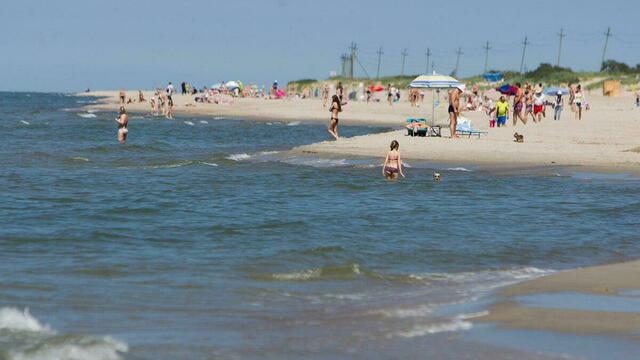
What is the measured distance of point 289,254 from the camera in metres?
12.7

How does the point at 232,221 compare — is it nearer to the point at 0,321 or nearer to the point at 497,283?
the point at 497,283

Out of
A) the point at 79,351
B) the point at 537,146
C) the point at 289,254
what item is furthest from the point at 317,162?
the point at 79,351

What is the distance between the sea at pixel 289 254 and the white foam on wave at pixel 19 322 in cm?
2

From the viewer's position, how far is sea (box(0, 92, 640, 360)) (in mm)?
8117

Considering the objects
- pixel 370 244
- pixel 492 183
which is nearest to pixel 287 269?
pixel 370 244

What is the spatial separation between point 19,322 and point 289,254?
463cm

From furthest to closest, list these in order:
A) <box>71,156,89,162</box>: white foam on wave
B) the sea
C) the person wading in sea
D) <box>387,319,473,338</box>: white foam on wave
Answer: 1. the person wading in sea
2. <box>71,156,89,162</box>: white foam on wave
3. <box>387,319,473,338</box>: white foam on wave
4. the sea

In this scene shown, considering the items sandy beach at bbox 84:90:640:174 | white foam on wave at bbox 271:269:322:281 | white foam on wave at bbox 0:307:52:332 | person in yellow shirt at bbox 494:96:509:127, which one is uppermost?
person in yellow shirt at bbox 494:96:509:127

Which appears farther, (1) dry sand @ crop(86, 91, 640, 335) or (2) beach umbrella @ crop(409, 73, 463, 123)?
(2) beach umbrella @ crop(409, 73, 463, 123)

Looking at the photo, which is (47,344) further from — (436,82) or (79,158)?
(436,82)

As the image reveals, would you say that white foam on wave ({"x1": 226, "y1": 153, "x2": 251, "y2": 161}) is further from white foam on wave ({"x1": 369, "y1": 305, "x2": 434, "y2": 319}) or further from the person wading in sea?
white foam on wave ({"x1": 369, "y1": 305, "x2": 434, "y2": 319})

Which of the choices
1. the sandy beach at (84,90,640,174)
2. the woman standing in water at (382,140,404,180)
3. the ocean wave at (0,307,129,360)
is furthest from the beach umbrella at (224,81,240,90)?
the ocean wave at (0,307,129,360)

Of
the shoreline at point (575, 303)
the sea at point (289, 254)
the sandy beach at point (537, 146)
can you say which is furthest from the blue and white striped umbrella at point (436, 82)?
the shoreline at point (575, 303)

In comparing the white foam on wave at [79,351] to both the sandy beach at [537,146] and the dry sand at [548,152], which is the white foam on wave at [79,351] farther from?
the sandy beach at [537,146]
